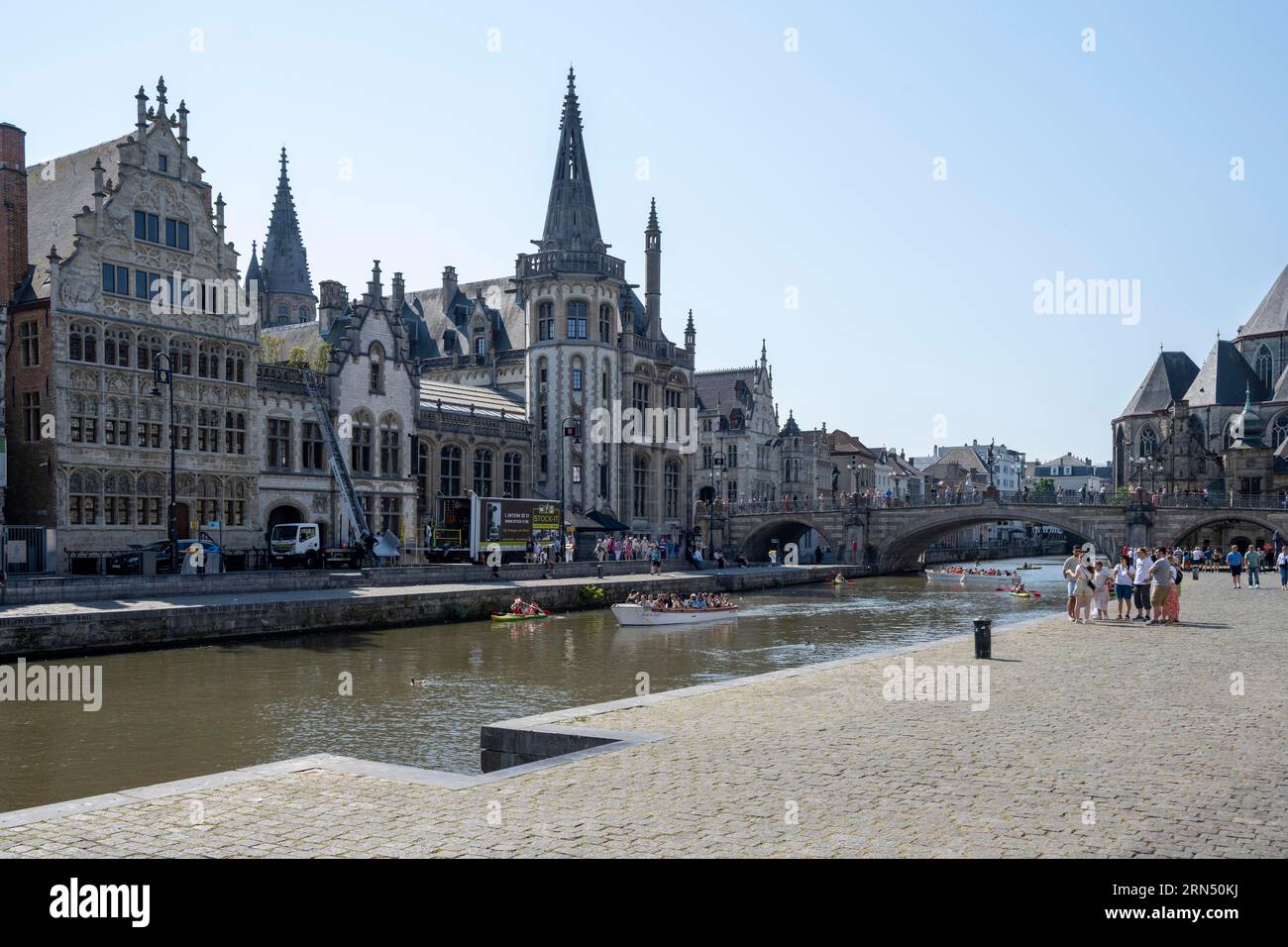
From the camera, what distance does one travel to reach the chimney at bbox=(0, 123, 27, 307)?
39.8 m

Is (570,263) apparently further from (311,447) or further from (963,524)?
(963,524)

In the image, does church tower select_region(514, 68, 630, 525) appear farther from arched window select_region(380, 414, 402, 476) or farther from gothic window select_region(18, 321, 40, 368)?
gothic window select_region(18, 321, 40, 368)

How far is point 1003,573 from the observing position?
266 ft

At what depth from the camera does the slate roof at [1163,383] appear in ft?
343

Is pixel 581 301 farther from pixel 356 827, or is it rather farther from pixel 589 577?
pixel 356 827

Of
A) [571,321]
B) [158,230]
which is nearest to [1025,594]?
[571,321]

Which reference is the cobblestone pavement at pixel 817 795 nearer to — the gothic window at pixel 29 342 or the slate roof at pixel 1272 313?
the gothic window at pixel 29 342

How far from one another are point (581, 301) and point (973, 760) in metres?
57.1

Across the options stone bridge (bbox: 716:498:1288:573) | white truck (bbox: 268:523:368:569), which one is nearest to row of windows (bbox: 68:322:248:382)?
white truck (bbox: 268:523:368:569)

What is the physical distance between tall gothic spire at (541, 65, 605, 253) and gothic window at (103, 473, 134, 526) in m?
32.2

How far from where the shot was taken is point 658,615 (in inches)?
1492

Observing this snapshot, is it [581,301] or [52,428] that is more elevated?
[581,301]

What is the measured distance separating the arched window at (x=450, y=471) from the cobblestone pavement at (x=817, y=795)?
46.0 m
